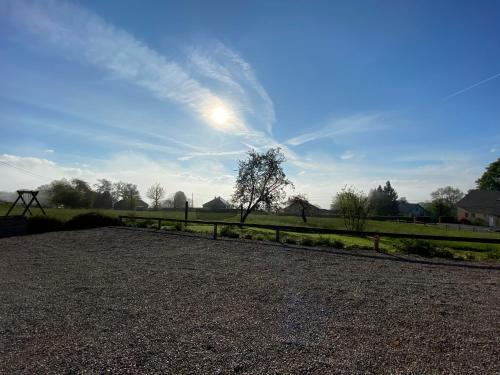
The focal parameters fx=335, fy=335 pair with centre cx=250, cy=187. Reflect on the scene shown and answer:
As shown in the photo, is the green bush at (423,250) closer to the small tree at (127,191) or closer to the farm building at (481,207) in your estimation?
the farm building at (481,207)

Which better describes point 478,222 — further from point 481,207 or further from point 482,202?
point 482,202

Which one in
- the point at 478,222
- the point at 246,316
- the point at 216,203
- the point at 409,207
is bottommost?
the point at 246,316

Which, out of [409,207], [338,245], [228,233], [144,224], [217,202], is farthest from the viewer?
[409,207]

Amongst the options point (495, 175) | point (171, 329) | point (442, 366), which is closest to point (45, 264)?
point (171, 329)

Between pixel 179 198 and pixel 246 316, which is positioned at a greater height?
pixel 179 198

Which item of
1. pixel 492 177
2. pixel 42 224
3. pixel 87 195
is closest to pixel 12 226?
pixel 42 224

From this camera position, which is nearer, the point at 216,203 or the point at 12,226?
the point at 12,226

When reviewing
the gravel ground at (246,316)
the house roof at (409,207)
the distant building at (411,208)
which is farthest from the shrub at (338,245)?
the house roof at (409,207)

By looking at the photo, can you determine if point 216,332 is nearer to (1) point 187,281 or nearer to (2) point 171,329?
(2) point 171,329

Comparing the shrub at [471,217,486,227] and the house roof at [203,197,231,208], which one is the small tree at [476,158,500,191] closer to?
the shrub at [471,217,486,227]

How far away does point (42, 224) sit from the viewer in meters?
17.8

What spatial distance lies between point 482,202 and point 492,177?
44.9ft

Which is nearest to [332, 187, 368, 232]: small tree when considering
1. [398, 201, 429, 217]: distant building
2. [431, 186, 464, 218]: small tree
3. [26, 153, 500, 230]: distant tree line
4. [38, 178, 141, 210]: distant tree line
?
[26, 153, 500, 230]: distant tree line

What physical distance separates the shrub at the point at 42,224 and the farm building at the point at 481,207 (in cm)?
5906
